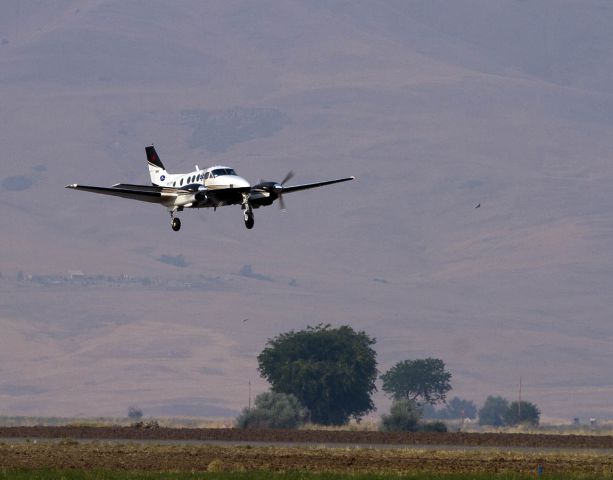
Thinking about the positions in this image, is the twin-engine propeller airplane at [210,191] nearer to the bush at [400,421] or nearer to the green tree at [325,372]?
the bush at [400,421]

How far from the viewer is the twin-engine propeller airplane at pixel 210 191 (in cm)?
8744

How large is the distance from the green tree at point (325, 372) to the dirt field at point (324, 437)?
70.0 m

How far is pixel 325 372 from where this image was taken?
18300 centimetres

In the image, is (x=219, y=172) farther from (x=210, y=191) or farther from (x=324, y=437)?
(x=324, y=437)

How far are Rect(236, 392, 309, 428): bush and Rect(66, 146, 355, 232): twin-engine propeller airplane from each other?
41.3 meters

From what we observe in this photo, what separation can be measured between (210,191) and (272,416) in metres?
51.9

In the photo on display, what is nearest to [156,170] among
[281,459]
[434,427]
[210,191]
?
[210,191]

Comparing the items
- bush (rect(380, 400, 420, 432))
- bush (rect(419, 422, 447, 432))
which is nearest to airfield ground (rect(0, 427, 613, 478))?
bush (rect(419, 422, 447, 432))

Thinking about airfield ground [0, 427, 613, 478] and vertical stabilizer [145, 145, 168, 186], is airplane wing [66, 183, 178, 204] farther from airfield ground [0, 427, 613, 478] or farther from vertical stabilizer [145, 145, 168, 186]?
airfield ground [0, 427, 613, 478]

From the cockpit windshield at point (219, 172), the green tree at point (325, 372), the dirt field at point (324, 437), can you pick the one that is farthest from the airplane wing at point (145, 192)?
the green tree at point (325, 372)

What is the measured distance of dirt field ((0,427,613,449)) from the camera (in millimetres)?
97875

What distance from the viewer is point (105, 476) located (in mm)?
66188

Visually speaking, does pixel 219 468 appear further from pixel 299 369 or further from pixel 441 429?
pixel 299 369

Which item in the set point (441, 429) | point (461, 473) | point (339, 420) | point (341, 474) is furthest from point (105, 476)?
point (339, 420)
